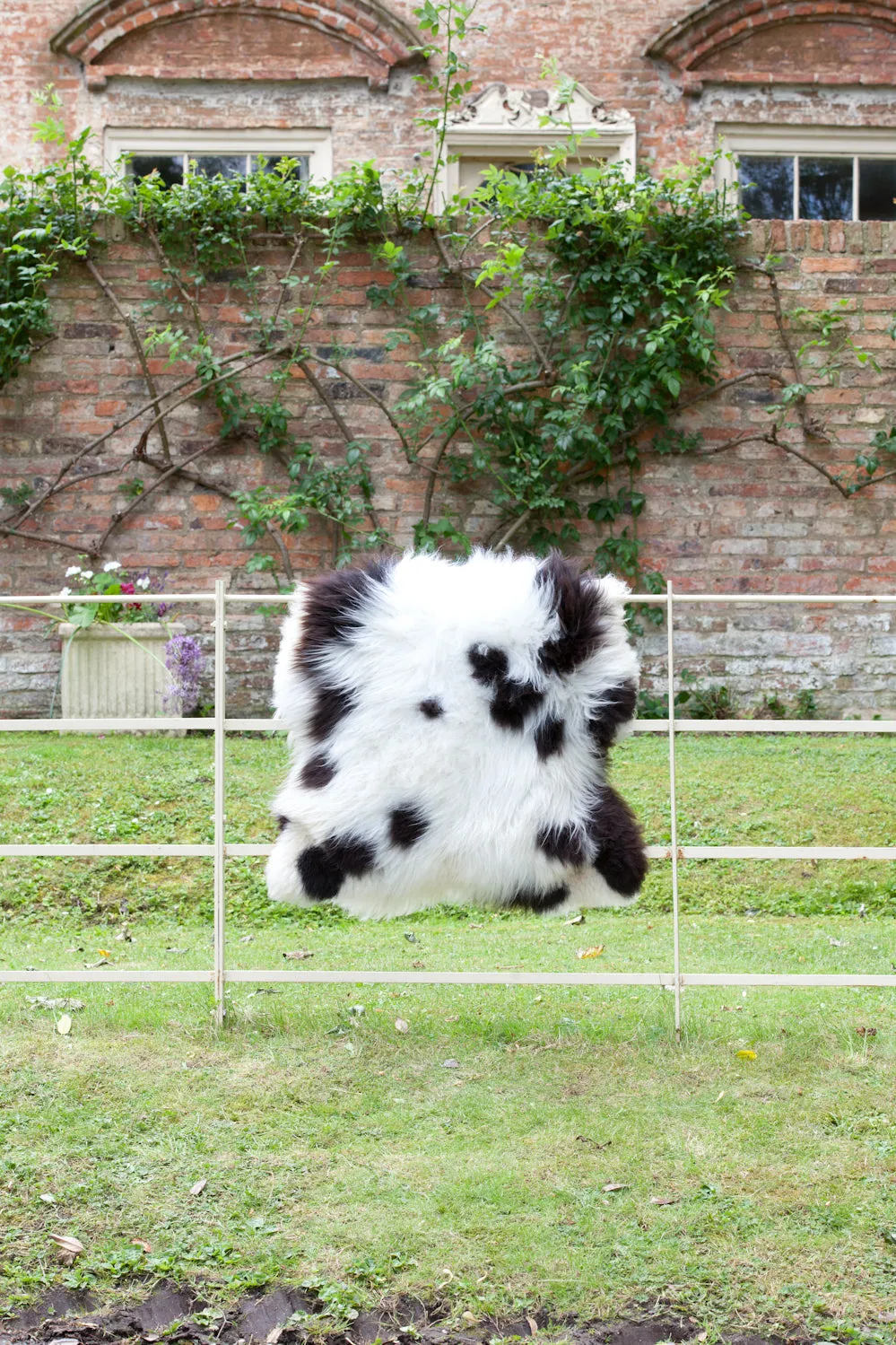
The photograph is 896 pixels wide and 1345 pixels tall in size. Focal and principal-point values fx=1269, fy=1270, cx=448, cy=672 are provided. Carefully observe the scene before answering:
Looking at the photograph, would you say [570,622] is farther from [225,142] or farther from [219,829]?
[225,142]

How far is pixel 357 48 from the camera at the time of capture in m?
8.26

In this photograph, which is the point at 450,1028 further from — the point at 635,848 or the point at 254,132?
the point at 254,132

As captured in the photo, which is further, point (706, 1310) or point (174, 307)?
point (174, 307)

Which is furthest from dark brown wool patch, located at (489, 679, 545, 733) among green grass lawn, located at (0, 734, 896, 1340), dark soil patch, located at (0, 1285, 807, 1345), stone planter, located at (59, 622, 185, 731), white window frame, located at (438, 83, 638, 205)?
white window frame, located at (438, 83, 638, 205)

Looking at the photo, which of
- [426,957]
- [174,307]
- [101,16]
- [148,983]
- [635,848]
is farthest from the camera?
[101,16]

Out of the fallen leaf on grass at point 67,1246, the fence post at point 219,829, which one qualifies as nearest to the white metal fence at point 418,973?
the fence post at point 219,829

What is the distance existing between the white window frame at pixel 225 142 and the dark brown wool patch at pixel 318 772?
6499mm

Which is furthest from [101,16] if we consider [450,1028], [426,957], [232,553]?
[450,1028]

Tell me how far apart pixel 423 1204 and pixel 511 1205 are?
6.0 inches

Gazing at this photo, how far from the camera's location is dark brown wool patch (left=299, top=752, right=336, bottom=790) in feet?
8.86

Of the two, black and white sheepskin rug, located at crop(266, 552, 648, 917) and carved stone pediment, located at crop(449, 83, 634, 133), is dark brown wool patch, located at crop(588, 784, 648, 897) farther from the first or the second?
carved stone pediment, located at crop(449, 83, 634, 133)

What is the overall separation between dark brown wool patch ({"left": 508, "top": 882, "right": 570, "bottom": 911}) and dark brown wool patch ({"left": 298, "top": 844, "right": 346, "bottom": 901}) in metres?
0.37

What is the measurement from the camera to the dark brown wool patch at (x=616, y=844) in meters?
2.69

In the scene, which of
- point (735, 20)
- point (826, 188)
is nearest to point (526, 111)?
point (735, 20)
